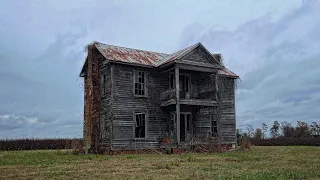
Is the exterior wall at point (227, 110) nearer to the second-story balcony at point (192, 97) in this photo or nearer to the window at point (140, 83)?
the second-story balcony at point (192, 97)

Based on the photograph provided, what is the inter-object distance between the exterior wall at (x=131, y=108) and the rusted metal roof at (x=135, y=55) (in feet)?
1.85

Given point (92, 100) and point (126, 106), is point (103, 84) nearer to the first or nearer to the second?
point (92, 100)

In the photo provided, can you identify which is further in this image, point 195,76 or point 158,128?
point 195,76

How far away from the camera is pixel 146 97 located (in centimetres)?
2688

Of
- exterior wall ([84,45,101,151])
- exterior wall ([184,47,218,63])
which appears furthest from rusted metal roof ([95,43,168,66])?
exterior wall ([184,47,218,63])

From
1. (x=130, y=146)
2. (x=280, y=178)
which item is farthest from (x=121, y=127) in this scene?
(x=280, y=178)

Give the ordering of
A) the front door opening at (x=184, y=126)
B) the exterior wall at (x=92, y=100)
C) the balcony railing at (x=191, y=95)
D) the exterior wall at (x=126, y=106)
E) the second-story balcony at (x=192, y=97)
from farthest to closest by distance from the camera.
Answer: the front door opening at (x=184, y=126)
the exterior wall at (x=92, y=100)
the balcony railing at (x=191, y=95)
the second-story balcony at (x=192, y=97)
the exterior wall at (x=126, y=106)

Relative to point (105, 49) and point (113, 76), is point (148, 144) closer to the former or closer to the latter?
point (113, 76)

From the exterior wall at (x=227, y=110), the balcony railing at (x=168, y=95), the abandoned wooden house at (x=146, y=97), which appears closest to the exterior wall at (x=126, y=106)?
the abandoned wooden house at (x=146, y=97)

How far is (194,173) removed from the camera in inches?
469

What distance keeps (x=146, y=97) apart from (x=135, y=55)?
3.33m

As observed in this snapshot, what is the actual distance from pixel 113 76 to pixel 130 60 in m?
1.69

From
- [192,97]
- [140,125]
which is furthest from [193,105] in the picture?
[140,125]

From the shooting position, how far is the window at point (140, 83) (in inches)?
1050
